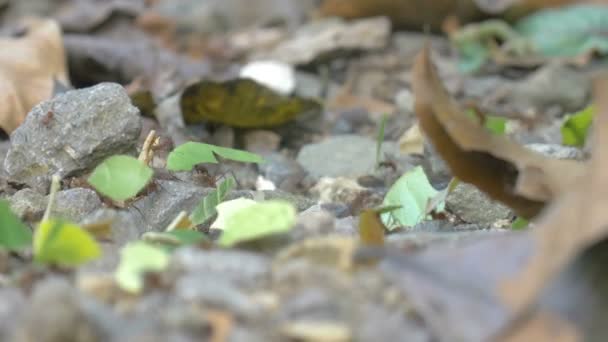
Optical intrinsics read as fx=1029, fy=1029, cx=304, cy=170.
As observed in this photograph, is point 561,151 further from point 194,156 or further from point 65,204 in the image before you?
point 65,204

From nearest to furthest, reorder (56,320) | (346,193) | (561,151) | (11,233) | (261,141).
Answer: (56,320) → (11,233) → (561,151) → (346,193) → (261,141)

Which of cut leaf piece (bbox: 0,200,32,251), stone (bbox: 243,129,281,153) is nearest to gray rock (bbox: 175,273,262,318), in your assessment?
cut leaf piece (bbox: 0,200,32,251)

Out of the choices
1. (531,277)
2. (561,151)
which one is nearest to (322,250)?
(531,277)

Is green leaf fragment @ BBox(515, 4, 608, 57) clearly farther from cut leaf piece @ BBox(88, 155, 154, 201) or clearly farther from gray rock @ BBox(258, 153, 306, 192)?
cut leaf piece @ BBox(88, 155, 154, 201)

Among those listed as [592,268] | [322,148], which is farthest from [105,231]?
[322,148]

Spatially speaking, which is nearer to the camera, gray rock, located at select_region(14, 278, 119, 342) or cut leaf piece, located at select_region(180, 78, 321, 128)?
gray rock, located at select_region(14, 278, 119, 342)

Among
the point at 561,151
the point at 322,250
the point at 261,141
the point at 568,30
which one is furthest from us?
the point at 568,30

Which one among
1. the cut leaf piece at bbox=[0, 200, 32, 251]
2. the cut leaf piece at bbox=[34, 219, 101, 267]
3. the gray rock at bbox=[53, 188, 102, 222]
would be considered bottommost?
the gray rock at bbox=[53, 188, 102, 222]
